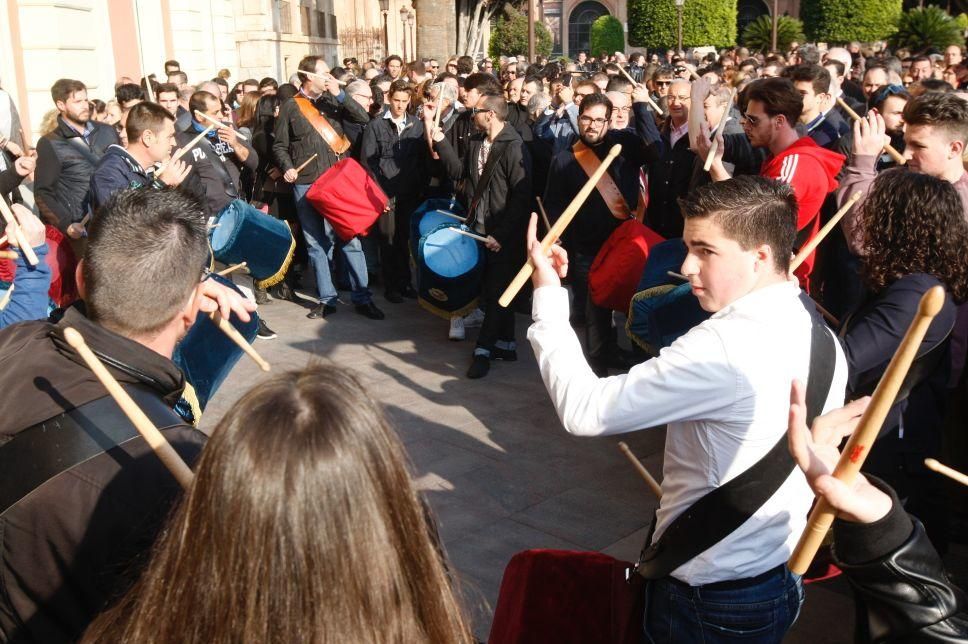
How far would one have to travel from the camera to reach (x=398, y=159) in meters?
8.73

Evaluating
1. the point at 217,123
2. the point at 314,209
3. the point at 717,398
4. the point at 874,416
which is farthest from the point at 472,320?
the point at 874,416

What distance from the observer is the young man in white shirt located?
231 cm

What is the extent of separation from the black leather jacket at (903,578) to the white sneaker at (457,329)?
20.4 feet

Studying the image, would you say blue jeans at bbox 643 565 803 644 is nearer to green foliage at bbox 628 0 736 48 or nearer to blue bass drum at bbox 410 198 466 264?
blue bass drum at bbox 410 198 466 264

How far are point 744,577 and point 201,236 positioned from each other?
163 cm

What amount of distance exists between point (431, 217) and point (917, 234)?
15.4ft

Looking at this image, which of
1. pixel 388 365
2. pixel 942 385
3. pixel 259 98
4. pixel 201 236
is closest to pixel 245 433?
pixel 201 236

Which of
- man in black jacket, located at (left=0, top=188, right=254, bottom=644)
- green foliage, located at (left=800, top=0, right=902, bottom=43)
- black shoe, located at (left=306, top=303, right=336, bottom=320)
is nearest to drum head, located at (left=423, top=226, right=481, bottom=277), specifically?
black shoe, located at (left=306, top=303, right=336, bottom=320)

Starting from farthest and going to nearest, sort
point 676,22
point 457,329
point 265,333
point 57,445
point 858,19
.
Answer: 1. point 676,22
2. point 858,19
3. point 265,333
4. point 457,329
5. point 57,445

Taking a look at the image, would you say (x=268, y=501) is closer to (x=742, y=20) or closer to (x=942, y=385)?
(x=942, y=385)

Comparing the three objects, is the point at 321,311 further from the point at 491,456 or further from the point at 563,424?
the point at 563,424

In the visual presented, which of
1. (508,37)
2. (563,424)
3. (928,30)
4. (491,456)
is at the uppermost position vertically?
(508,37)

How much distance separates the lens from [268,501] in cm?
128

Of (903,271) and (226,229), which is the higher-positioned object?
(903,271)
